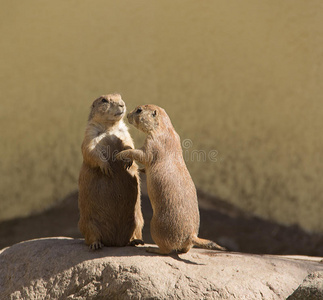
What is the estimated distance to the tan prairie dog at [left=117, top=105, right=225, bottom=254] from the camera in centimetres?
384

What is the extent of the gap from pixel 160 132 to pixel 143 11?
4814 mm

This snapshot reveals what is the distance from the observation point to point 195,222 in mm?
3941

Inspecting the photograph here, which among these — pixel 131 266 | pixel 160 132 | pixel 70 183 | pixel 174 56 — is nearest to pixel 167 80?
pixel 174 56

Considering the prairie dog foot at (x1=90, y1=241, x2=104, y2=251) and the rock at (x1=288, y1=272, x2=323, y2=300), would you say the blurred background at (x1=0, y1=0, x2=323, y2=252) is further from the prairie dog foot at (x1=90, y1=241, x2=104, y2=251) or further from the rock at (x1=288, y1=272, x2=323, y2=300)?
the rock at (x1=288, y1=272, x2=323, y2=300)

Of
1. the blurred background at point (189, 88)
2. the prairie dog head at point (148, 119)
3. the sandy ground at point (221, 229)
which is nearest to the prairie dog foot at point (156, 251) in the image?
the prairie dog head at point (148, 119)

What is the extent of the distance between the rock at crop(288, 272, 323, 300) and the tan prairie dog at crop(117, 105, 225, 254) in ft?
3.02

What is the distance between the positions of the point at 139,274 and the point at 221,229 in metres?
4.57

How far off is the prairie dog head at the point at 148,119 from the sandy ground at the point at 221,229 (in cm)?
370

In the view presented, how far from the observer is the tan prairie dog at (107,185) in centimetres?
408

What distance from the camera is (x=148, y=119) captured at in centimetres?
405

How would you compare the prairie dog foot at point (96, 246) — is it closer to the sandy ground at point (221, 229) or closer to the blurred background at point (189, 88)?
the sandy ground at point (221, 229)

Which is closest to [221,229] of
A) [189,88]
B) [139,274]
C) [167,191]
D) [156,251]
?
[189,88]

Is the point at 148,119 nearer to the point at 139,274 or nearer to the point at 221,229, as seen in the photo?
the point at 139,274

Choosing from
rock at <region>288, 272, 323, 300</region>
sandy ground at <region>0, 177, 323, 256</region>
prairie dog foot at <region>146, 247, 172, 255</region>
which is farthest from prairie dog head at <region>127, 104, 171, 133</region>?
sandy ground at <region>0, 177, 323, 256</region>
